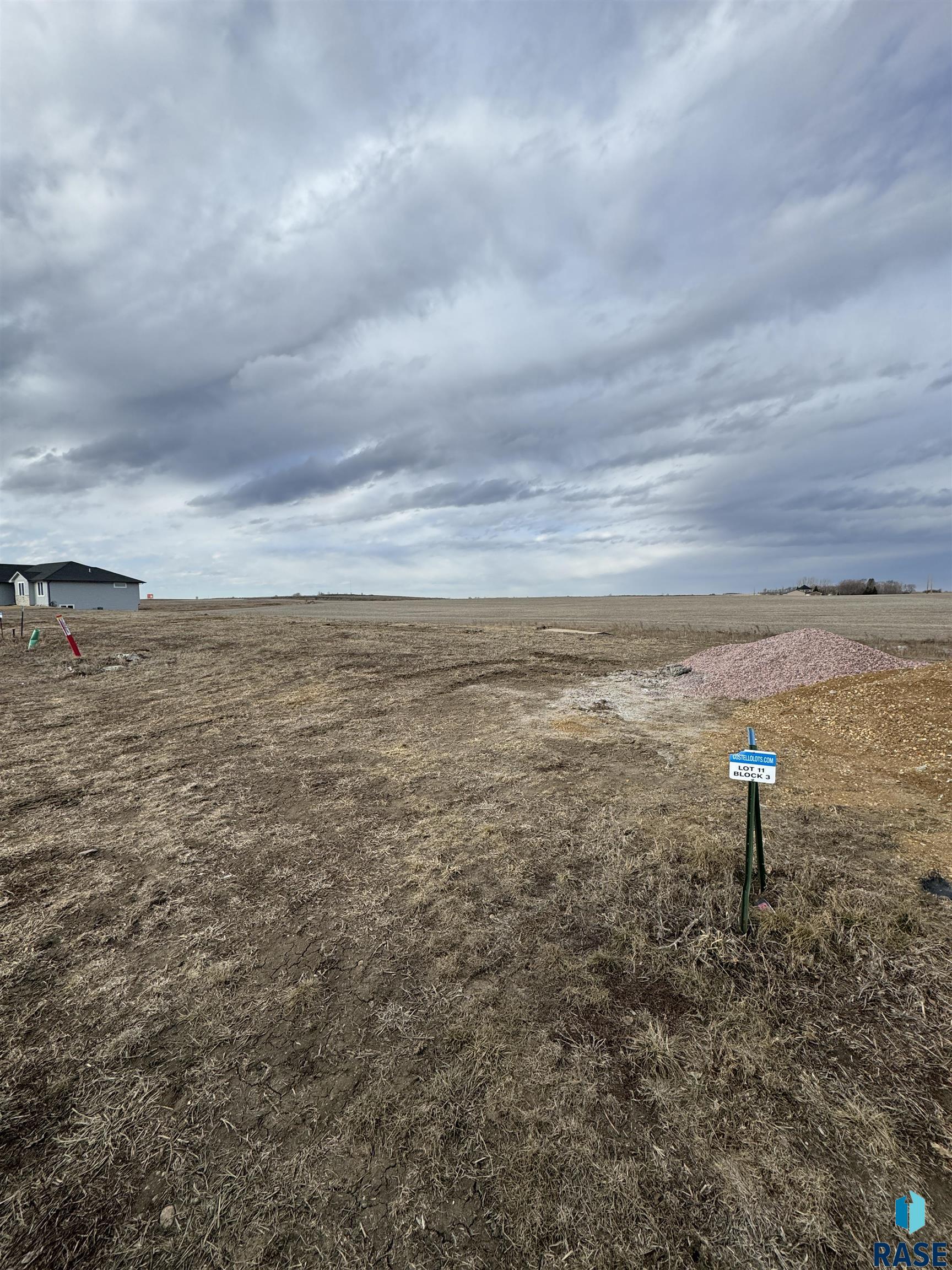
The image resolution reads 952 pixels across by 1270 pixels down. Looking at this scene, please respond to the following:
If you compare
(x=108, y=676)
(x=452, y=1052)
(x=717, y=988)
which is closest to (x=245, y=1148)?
(x=452, y=1052)

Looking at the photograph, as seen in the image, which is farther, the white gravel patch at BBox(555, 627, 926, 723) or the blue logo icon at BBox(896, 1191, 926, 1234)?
the white gravel patch at BBox(555, 627, 926, 723)

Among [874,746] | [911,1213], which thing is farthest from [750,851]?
[874,746]

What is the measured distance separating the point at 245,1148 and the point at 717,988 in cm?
264

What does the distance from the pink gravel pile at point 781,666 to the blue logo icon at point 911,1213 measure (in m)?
10.1

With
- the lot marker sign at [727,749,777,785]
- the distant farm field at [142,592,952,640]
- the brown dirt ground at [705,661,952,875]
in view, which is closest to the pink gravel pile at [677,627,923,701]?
the brown dirt ground at [705,661,952,875]

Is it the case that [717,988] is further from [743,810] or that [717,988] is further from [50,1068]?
[50,1068]

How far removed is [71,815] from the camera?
593cm

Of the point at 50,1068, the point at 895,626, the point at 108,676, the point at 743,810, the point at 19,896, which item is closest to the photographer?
the point at 50,1068

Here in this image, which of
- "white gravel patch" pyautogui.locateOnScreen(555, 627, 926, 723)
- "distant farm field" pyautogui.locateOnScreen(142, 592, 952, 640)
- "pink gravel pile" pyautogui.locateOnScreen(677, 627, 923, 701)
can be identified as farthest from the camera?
"distant farm field" pyautogui.locateOnScreen(142, 592, 952, 640)

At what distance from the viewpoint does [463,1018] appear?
10.1 feet

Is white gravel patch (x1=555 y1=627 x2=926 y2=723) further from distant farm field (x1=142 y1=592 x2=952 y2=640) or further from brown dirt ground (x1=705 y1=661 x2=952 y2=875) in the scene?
distant farm field (x1=142 y1=592 x2=952 y2=640)

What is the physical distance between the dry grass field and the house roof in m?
54.9

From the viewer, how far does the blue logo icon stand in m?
2.09

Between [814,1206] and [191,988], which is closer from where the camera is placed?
[814,1206]
